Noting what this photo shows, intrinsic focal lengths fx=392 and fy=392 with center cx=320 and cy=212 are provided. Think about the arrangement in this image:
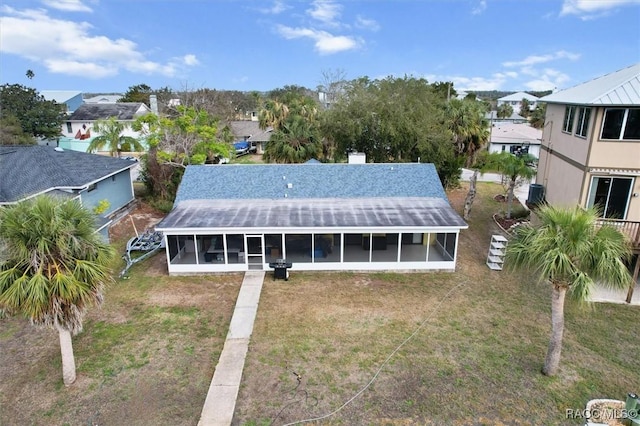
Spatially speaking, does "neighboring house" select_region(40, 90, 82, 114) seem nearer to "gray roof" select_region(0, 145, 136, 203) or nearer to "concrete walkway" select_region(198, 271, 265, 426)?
"gray roof" select_region(0, 145, 136, 203)

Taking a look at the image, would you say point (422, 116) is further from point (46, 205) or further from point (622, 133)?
point (46, 205)

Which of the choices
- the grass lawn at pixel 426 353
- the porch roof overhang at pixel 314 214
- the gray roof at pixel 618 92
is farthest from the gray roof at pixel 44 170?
the gray roof at pixel 618 92

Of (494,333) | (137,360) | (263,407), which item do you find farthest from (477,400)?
(137,360)

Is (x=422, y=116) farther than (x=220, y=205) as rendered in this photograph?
Yes

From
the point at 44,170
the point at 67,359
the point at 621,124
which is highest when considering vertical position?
the point at 621,124

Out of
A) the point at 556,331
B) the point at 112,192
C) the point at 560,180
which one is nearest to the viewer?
the point at 556,331

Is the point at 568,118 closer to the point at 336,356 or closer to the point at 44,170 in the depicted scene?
the point at 336,356

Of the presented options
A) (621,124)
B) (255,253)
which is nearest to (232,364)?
(255,253)

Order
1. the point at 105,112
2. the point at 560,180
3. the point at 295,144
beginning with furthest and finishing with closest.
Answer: the point at 105,112 < the point at 295,144 < the point at 560,180
